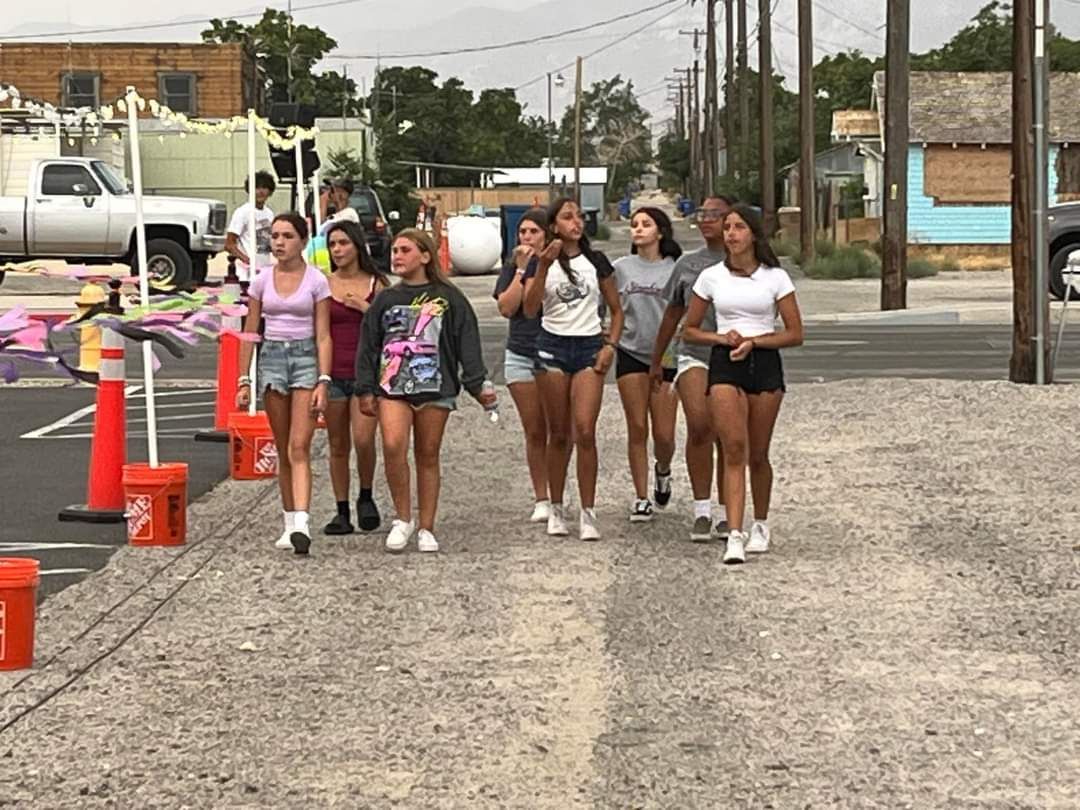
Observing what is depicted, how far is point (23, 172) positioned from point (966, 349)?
24.0 metres

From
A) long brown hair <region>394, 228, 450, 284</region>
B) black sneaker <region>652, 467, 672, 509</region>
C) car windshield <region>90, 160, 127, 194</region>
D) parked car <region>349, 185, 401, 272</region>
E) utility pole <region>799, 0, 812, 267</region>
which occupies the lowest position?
black sneaker <region>652, 467, 672, 509</region>

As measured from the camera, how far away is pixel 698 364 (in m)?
11.0

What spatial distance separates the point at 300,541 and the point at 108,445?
1.83 m

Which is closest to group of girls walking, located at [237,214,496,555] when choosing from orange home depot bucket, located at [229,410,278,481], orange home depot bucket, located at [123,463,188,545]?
orange home depot bucket, located at [123,463,188,545]

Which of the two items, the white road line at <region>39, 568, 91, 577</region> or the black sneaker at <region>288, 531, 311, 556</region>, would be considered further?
the black sneaker at <region>288, 531, 311, 556</region>

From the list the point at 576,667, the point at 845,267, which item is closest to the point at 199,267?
the point at 845,267

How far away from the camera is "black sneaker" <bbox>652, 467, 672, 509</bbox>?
1223 centimetres

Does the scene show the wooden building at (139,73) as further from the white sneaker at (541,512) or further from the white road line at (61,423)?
the white sneaker at (541,512)

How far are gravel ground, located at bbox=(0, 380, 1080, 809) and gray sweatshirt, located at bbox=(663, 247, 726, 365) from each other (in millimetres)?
997

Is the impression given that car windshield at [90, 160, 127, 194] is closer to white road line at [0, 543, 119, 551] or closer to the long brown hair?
white road line at [0, 543, 119, 551]

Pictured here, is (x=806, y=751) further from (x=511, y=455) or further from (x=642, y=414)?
(x=511, y=455)

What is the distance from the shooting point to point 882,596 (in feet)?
31.7

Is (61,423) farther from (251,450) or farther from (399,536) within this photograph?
(399,536)

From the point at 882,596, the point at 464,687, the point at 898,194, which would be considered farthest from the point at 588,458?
the point at 898,194
